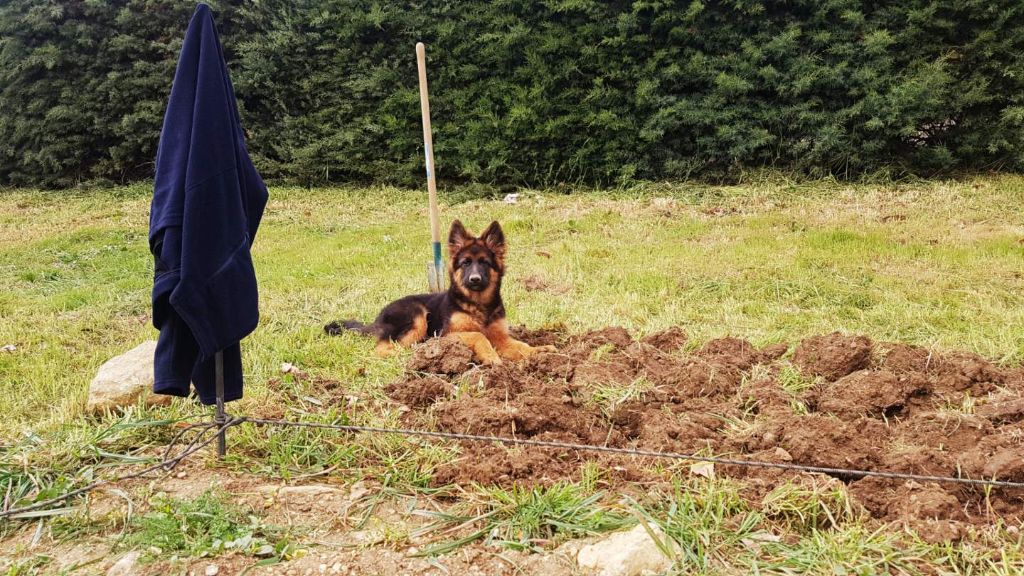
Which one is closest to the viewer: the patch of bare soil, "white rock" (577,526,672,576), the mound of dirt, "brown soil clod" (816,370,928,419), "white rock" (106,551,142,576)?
"white rock" (577,526,672,576)

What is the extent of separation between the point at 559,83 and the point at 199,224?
10.4 m

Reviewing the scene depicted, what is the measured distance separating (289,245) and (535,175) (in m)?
5.14

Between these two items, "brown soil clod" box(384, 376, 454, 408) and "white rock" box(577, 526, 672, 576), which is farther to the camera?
"brown soil clod" box(384, 376, 454, 408)

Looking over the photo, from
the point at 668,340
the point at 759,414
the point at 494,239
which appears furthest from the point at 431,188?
the point at 759,414

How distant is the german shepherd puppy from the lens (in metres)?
4.54

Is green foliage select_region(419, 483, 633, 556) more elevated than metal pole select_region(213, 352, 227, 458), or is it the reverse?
metal pole select_region(213, 352, 227, 458)

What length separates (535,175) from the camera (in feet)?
41.9

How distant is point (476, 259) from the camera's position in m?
4.56

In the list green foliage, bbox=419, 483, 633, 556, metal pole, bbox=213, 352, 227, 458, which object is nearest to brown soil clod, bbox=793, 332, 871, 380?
green foliage, bbox=419, 483, 633, 556

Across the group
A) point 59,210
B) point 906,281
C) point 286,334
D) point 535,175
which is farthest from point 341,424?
Result: point 59,210

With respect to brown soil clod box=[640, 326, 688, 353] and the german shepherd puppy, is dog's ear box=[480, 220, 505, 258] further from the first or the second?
brown soil clod box=[640, 326, 688, 353]

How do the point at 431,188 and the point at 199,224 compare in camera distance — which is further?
the point at 431,188

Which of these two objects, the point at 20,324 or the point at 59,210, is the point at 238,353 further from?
the point at 59,210

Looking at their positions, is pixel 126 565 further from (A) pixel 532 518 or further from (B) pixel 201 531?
(A) pixel 532 518
